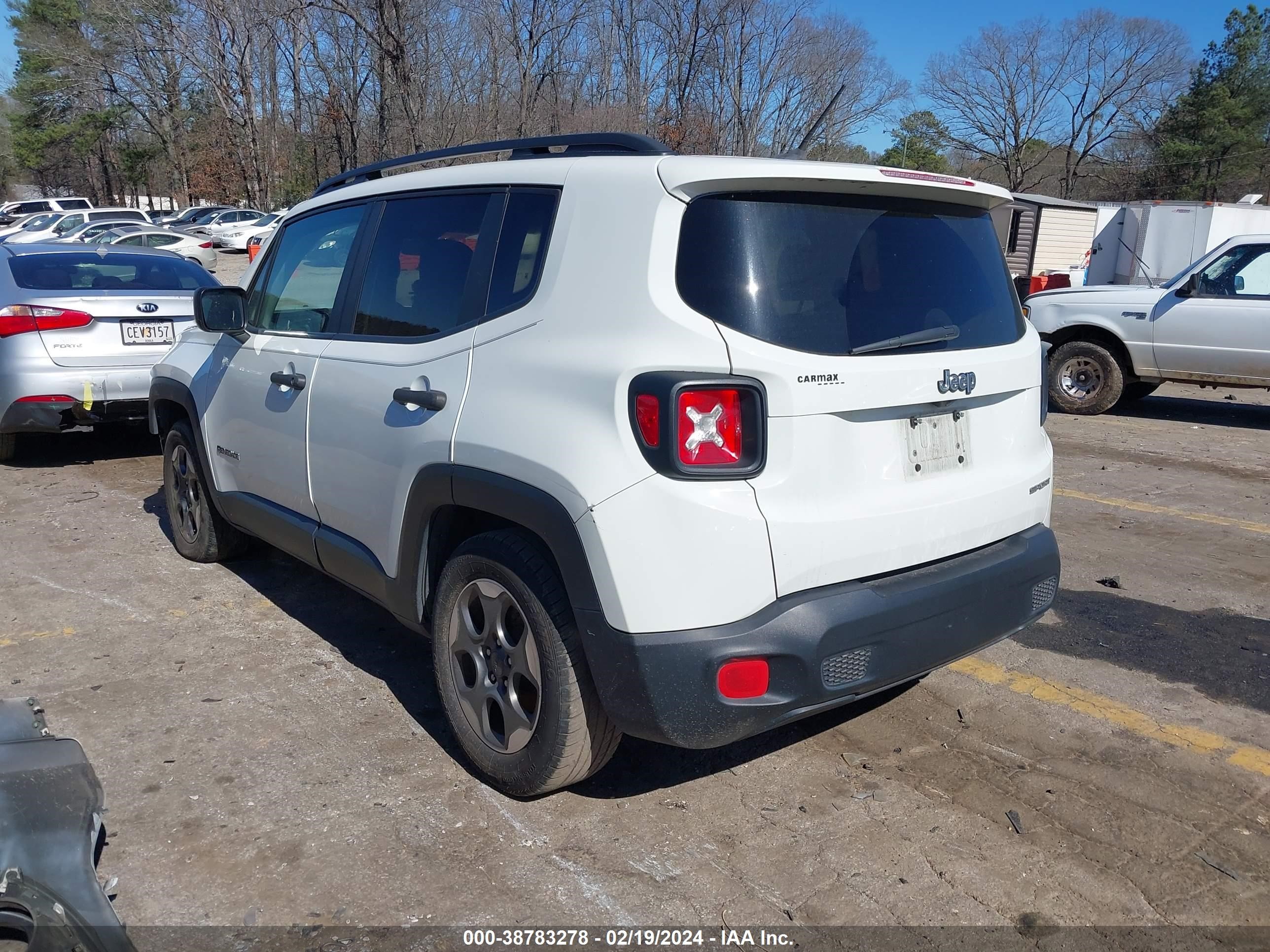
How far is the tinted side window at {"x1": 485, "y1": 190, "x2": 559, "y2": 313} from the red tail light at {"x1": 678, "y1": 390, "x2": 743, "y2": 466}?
716 millimetres

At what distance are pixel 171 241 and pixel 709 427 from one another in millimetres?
31425

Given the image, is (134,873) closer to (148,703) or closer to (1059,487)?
(148,703)

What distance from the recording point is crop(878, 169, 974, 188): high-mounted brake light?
9.78 feet

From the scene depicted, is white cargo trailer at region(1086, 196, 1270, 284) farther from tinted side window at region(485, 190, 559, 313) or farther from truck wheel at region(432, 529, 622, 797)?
truck wheel at region(432, 529, 622, 797)

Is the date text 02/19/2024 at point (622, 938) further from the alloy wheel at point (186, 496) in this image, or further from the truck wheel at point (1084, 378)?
the truck wheel at point (1084, 378)

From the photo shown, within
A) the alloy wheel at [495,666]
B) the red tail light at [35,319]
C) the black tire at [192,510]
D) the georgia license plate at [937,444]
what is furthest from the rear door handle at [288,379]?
the red tail light at [35,319]

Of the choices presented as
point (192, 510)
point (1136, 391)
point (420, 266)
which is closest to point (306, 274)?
point (420, 266)

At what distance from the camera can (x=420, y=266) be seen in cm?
352

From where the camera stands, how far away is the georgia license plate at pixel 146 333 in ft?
23.5

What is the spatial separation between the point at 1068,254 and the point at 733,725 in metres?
30.7

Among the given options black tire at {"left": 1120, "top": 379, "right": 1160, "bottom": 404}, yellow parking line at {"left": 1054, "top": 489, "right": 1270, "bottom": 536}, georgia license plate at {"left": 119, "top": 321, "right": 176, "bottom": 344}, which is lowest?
yellow parking line at {"left": 1054, "top": 489, "right": 1270, "bottom": 536}

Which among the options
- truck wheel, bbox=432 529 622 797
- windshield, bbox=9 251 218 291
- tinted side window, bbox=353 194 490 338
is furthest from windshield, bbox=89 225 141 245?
truck wheel, bbox=432 529 622 797

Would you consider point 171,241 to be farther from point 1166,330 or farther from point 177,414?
point 1166,330

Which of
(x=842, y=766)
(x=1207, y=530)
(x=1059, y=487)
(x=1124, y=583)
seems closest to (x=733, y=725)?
(x=842, y=766)
